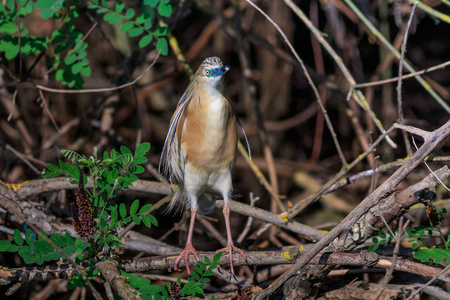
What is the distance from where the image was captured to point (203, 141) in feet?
8.14

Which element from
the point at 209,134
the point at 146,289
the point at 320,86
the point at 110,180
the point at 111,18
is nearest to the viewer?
the point at 146,289

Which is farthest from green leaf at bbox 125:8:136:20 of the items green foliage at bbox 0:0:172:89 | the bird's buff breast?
the bird's buff breast

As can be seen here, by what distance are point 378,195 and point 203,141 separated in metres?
0.98

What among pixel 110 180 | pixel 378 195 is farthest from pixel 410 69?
pixel 110 180

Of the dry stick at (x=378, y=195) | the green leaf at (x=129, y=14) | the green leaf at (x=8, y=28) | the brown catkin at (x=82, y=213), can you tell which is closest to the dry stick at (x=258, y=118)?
the green leaf at (x=129, y=14)

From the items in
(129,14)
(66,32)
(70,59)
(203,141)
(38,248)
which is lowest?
(38,248)

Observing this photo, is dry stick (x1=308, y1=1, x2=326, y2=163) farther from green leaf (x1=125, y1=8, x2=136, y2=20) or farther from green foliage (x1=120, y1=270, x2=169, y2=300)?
green foliage (x1=120, y1=270, x2=169, y2=300)

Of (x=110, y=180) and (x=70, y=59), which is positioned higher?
(x=70, y=59)

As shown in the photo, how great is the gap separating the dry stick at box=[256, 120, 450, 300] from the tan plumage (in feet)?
1.76

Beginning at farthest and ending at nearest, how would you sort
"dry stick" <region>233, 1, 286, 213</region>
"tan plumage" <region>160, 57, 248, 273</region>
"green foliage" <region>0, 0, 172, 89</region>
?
"dry stick" <region>233, 1, 286, 213</region>
"green foliage" <region>0, 0, 172, 89</region>
"tan plumage" <region>160, 57, 248, 273</region>

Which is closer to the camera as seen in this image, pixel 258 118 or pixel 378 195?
pixel 378 195

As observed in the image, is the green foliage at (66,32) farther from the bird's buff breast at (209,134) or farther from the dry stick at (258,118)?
the dry stick at (258,118)

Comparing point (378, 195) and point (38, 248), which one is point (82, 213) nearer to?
point (38, 248)

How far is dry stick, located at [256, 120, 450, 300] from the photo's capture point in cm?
168
